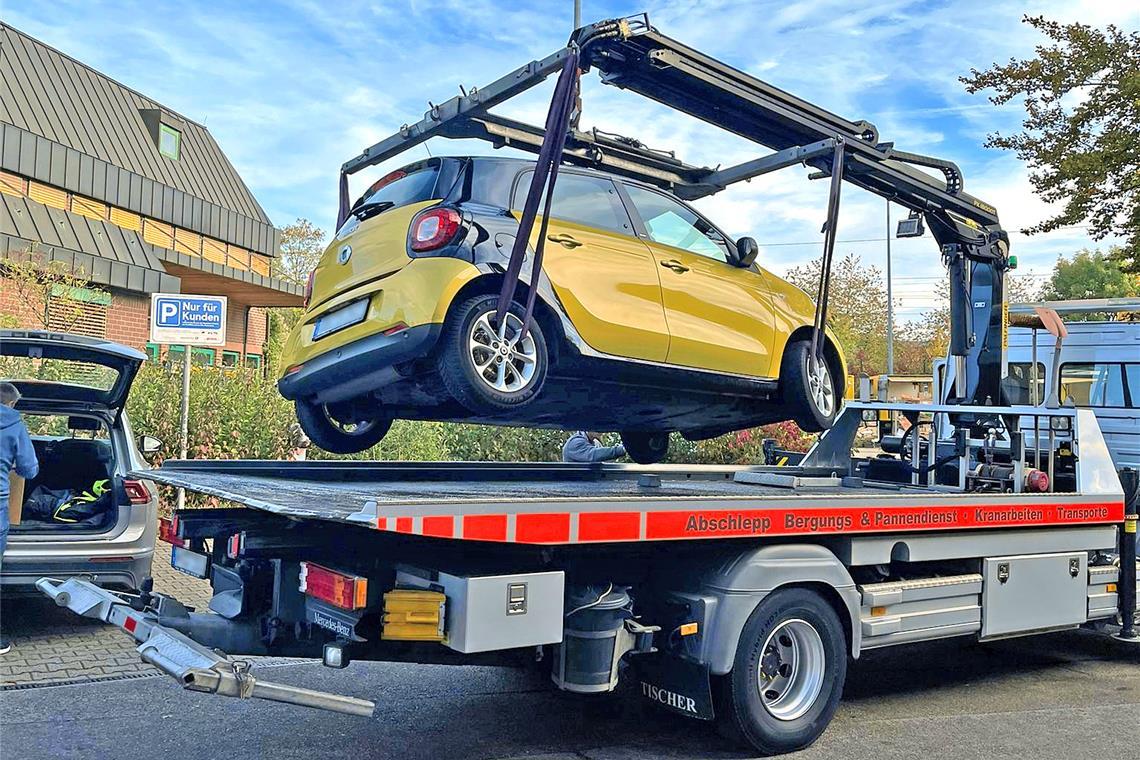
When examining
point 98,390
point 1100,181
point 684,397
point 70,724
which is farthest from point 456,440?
point 1100,181

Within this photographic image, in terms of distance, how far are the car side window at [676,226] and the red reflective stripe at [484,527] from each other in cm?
239

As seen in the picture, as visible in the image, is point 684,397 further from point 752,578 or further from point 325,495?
point 325,495

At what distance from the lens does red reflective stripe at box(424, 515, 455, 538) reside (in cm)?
363

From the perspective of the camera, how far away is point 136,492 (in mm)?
6586

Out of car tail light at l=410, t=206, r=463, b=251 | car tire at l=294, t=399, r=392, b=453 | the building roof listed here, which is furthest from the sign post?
the building roof

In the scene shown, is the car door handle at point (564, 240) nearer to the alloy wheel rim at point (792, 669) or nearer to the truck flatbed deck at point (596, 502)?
the truck flatbed deck at point (596, 502)

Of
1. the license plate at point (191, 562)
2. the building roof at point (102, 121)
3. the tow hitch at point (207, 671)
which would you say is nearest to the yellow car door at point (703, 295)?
the license plate at point (191, 562)

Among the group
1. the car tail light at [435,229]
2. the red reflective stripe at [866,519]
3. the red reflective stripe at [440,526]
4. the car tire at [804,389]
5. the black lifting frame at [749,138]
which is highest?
the black lifting frame at [749,138]

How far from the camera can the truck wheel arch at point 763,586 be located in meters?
4.52

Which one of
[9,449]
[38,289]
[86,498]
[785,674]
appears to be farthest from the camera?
[38,289]

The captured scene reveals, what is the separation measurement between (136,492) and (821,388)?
4.44m

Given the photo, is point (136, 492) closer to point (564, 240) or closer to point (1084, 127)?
point (564, 240)

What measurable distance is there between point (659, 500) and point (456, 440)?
8.07 m

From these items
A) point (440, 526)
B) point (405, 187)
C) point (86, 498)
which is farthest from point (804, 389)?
point (86, 498)
